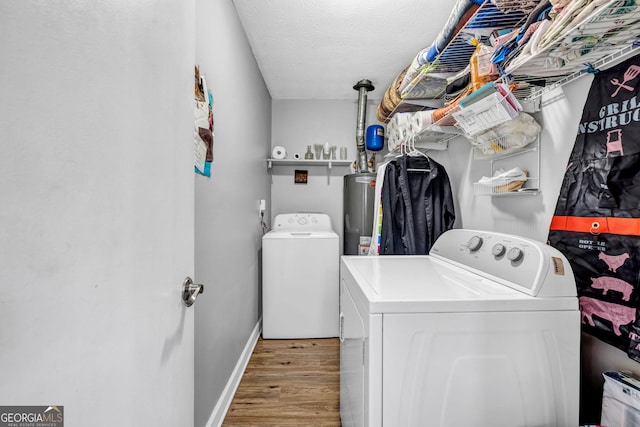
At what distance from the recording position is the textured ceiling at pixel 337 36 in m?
1.79

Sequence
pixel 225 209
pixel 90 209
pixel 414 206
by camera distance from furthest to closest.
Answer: pixel 414 206 < pixel 225 209 < pixel 90 209

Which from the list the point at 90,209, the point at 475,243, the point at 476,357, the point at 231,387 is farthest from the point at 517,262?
the point at 231,387

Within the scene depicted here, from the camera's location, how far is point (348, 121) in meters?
3.28

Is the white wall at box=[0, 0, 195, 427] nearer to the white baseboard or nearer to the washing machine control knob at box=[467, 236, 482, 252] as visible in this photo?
the white baseboard

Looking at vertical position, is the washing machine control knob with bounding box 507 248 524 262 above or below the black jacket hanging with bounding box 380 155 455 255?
below

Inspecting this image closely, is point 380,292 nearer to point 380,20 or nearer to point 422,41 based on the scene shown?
point 380,20

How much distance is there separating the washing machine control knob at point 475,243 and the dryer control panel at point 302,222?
6.00 ft

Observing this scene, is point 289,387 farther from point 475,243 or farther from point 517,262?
point 517,262

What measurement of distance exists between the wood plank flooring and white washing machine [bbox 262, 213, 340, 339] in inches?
5.2

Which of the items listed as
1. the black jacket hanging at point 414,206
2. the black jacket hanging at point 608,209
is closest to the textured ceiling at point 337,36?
the black jacket hanging at point 414,206

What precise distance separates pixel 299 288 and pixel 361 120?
1.83 m

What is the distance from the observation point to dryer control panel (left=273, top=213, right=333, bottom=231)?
10.0ft

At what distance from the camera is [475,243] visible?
131 cm

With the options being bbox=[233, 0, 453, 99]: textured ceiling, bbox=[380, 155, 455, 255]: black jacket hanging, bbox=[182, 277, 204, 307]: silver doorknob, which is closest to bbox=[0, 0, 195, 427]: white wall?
bbox=[182, 277, 204, 307]: silver doorknob
